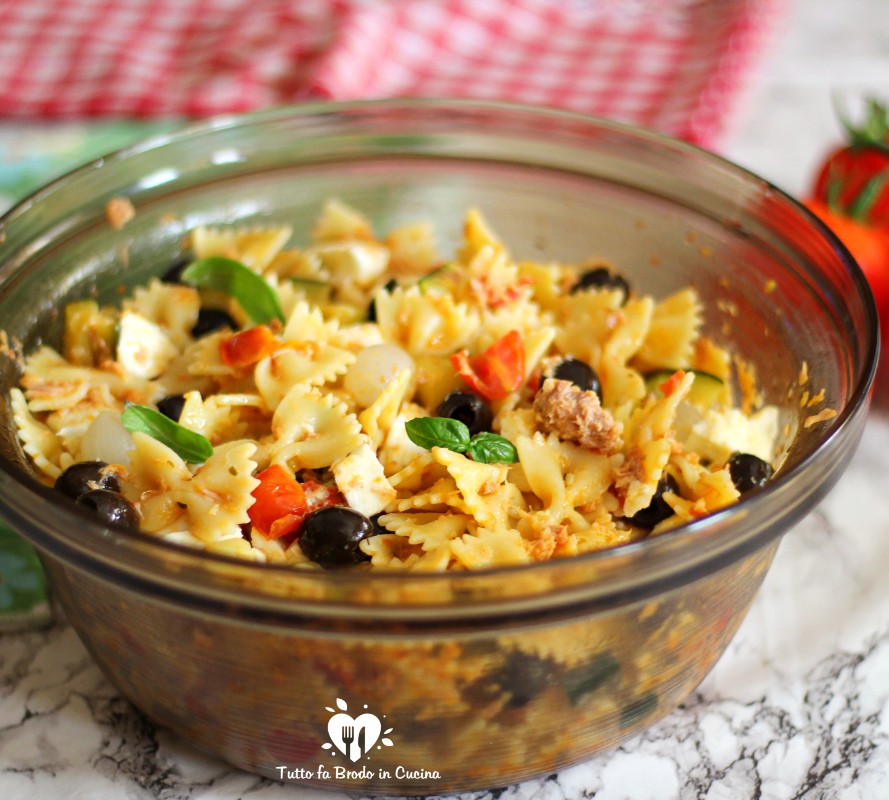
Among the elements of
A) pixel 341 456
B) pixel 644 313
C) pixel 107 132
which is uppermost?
pixel 644 313

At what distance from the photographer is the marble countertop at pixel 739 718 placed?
76.8 inches

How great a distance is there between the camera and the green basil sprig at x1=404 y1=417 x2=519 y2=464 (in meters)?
1.95

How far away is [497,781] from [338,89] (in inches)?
109

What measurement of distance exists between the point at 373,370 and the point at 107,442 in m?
0.52

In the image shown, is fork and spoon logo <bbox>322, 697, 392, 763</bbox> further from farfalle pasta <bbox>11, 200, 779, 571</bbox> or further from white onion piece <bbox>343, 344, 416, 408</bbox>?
white onion piece <bbox>343, 344, 416, 408</bbox>

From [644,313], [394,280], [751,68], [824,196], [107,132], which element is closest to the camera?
[644,313]

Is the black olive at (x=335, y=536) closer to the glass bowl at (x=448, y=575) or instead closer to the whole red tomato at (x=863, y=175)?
the glass bowl at (x=448, y=575)

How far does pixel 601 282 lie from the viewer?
2.50 m

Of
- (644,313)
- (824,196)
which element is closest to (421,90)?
(824,196)

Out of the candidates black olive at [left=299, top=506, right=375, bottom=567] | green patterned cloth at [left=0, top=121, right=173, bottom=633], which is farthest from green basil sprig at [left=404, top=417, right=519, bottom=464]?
green patterned cloth at [left=0, top=121, right=173, bottom=633]

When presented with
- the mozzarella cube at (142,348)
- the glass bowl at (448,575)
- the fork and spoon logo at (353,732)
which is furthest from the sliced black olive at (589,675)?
the mozzarella cube at (142,348)

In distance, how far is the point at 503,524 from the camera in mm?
1881

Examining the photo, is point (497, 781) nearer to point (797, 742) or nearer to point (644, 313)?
point (797, 742)

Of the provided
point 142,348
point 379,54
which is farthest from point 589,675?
point 379,54
